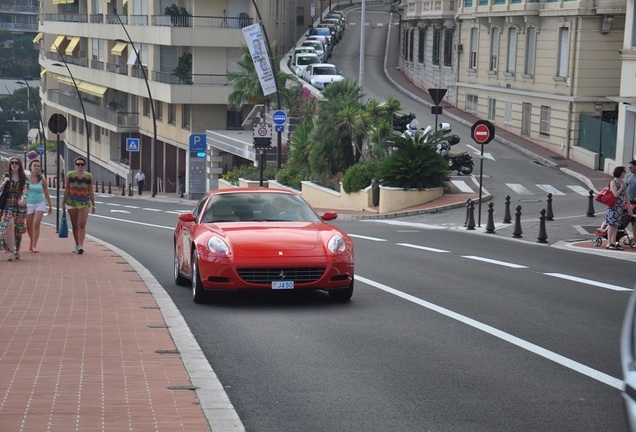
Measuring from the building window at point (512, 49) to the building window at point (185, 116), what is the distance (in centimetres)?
2283

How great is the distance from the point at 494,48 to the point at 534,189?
61.4 ft

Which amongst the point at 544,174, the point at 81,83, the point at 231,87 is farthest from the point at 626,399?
the point at 81,83

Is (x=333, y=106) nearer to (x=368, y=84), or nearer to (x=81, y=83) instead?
(x=368, y=84)

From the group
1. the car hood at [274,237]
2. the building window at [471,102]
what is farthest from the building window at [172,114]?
the car hood at [274,237]

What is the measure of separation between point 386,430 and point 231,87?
61.3 metres

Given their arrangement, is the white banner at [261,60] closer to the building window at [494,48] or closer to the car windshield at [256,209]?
the building window at [494,48]

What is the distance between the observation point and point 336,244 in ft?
42.5

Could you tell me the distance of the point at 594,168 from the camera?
43.8m

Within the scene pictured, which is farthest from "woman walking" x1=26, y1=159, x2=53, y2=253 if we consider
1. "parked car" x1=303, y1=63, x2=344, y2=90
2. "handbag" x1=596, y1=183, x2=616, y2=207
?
"parked car" x1=303, y1=63, x2=344, y2=90

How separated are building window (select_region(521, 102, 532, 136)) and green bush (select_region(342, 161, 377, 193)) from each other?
1372 cm

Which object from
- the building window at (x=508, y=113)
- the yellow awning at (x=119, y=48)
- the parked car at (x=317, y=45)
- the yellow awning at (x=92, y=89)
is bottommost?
the building window at (x=508, y=113)

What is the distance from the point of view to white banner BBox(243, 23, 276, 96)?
151 ft

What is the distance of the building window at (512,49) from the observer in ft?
174

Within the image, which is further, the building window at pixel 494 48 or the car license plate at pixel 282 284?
the building window at pixel 494 48
